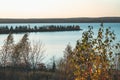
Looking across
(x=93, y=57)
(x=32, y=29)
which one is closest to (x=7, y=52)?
(x=93, y=57)

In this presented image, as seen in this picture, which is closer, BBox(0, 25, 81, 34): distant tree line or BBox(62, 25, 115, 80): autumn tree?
BBox(62, 25, 115, 80): autumn tree

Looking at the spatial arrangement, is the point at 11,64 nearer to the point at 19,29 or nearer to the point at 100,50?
the point at 100,50

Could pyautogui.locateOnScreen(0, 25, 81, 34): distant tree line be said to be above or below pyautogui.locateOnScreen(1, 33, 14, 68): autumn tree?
below

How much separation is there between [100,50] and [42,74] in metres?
13.1

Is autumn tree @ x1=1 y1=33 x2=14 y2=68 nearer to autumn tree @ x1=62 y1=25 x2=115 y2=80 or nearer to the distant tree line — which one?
autumn tree @ x1=62 y1=25 x2=115 y2=80

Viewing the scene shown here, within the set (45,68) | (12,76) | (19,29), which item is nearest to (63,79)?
(12,76)

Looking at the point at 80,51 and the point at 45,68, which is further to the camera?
the point at 45,68

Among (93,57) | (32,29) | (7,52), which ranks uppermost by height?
(93,57)

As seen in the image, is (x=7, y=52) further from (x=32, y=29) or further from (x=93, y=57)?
(x=32, y=29)

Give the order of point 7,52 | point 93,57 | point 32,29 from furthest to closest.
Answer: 1. point 32,29
2. point 7,52
3. point 93,57

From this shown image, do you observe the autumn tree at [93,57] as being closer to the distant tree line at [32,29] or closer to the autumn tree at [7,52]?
the autumn tree at [7,52]

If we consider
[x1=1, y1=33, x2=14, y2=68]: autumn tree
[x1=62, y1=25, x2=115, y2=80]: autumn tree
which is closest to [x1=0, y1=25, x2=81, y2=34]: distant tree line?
[x1=1, y1=33, x2=14, y2=68]: autumn tree

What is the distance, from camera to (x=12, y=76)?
19891 mm

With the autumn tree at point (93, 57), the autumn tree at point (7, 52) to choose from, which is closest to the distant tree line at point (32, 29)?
the autumn tree at point (7, 52)
